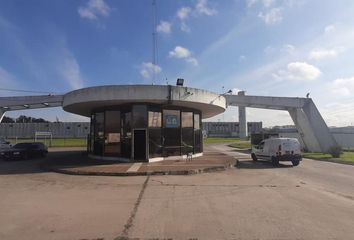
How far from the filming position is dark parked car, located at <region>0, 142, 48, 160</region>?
28.8 m

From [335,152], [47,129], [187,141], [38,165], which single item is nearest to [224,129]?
[47,129]

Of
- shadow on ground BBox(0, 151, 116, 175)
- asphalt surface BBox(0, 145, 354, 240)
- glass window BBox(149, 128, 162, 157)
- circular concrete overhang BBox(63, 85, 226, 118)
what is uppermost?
circular concrete overhang BBox(63, 85, 226, 118)

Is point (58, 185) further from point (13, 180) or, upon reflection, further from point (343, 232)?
point (343, 232)

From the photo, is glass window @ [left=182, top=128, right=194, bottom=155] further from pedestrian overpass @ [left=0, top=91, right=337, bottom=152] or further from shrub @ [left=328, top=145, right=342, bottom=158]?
shrub @ [left=328, top=145, right=342, bottom=158]

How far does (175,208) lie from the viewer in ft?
32.1

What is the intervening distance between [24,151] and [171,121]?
1376 centimetres

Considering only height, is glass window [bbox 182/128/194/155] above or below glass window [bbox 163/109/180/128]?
below

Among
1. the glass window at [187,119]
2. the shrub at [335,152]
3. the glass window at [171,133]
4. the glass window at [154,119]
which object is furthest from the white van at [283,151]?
the shrub at [335,152]

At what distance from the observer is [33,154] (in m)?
31.5

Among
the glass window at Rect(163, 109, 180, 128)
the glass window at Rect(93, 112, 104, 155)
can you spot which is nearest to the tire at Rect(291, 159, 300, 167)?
the glass window at Rect(163, 109, 180, 128)

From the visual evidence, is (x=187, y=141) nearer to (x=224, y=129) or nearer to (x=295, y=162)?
(x=295, y=162)

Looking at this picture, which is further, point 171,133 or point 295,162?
point 171,133

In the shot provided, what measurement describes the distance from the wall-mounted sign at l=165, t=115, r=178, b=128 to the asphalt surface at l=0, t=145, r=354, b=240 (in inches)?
352

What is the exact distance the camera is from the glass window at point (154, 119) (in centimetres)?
2319
